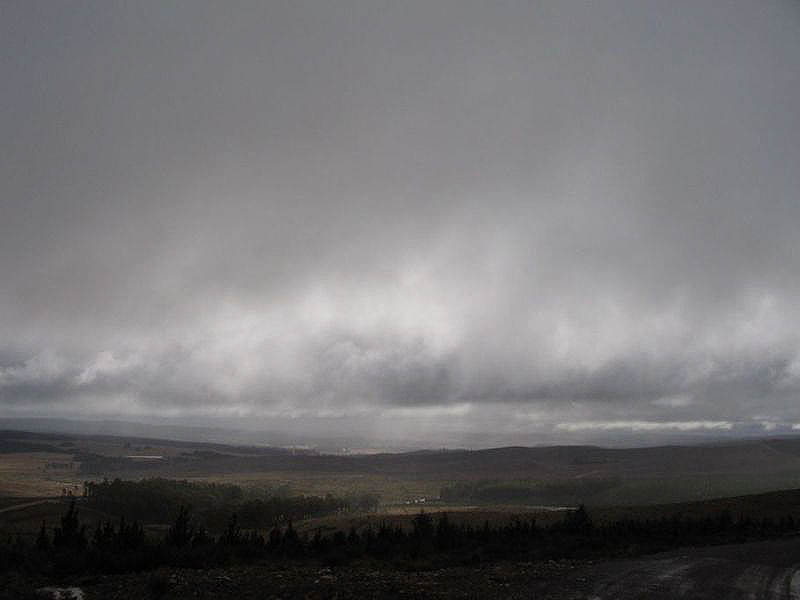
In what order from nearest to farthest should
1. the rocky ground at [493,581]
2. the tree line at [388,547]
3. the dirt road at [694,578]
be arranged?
the dirt road at [694,578], the rocky ground at [493,581], the tree line at [388,547]

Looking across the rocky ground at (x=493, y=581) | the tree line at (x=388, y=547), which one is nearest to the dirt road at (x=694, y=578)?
the rocky ground at (x=493, y=581)

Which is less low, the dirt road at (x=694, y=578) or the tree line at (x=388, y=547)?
the dirt road at (x=694, y=578)

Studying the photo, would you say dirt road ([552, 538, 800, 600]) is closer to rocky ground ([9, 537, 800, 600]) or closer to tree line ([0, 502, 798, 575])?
rocky ground ([9, 537, 800, 600])

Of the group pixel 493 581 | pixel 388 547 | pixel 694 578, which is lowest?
pixel 388 547

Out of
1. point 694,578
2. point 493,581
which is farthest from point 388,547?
point 694,578

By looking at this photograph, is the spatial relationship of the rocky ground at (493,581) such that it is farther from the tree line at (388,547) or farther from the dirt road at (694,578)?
the tree line at (388,547)

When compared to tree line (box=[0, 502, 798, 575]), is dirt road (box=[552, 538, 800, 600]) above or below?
above

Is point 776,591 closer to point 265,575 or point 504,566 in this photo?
point 504,566

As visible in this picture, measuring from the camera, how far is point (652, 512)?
78375mm

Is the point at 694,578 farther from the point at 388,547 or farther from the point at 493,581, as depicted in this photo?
the point at 388,547

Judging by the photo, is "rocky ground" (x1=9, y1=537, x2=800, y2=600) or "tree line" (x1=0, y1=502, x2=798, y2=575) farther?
"tree line" (x1=0, y1=502, x2=798, y2=575)

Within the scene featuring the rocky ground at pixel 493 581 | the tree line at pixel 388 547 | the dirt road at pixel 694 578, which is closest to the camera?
the dirt road at pixel 694 578

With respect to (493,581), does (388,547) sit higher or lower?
lower

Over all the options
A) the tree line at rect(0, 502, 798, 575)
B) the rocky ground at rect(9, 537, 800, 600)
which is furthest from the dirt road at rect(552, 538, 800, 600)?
the tree line at rect(0, 502, 798, 575)
